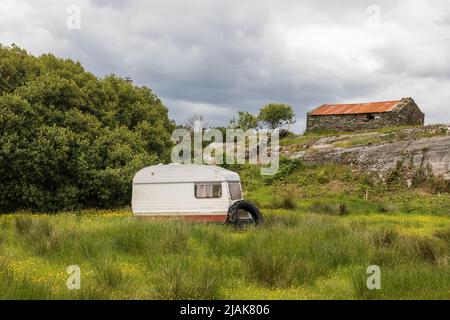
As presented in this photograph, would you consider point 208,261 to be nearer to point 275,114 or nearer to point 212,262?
point 212,262

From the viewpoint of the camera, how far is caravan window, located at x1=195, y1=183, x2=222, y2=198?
755 inches

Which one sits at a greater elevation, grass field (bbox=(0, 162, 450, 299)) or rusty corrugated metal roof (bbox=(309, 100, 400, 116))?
rusty corrugated metal roof (bbox=(309, 100, 400, 116))

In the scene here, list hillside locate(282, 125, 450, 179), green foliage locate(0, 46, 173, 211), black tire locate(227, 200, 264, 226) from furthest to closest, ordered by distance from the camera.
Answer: hillside locate(282, 125, 450, 179) < green foliage locate(0, 46, 173, 211) < black tire locate(227, 200, 264, 226)

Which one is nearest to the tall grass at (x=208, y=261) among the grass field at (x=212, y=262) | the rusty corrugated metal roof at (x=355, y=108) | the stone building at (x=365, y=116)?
the grass field at (x=212, y=262)

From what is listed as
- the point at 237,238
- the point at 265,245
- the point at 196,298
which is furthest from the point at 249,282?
the point at 237,238

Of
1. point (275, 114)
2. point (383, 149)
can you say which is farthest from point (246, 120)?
point (383, 149)

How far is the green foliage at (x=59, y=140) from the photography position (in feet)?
71.0

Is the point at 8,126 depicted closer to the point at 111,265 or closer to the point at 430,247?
the point at 111,265

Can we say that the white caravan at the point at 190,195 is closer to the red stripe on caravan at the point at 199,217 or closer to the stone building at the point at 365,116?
the red stripe on caravan at the point at 199,217

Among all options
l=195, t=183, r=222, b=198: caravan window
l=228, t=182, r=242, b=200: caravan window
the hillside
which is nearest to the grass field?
l=195, t=183, r=222, b=198: caravan window

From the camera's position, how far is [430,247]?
11.4 m

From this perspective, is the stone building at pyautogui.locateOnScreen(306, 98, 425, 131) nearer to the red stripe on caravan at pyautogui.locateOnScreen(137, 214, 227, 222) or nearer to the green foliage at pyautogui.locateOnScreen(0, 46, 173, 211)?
the green foliage at pyautogui.locateOnScreen(0, 46, 173, 211)

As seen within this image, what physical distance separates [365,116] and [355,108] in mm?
1990

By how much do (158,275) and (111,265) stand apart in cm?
96
